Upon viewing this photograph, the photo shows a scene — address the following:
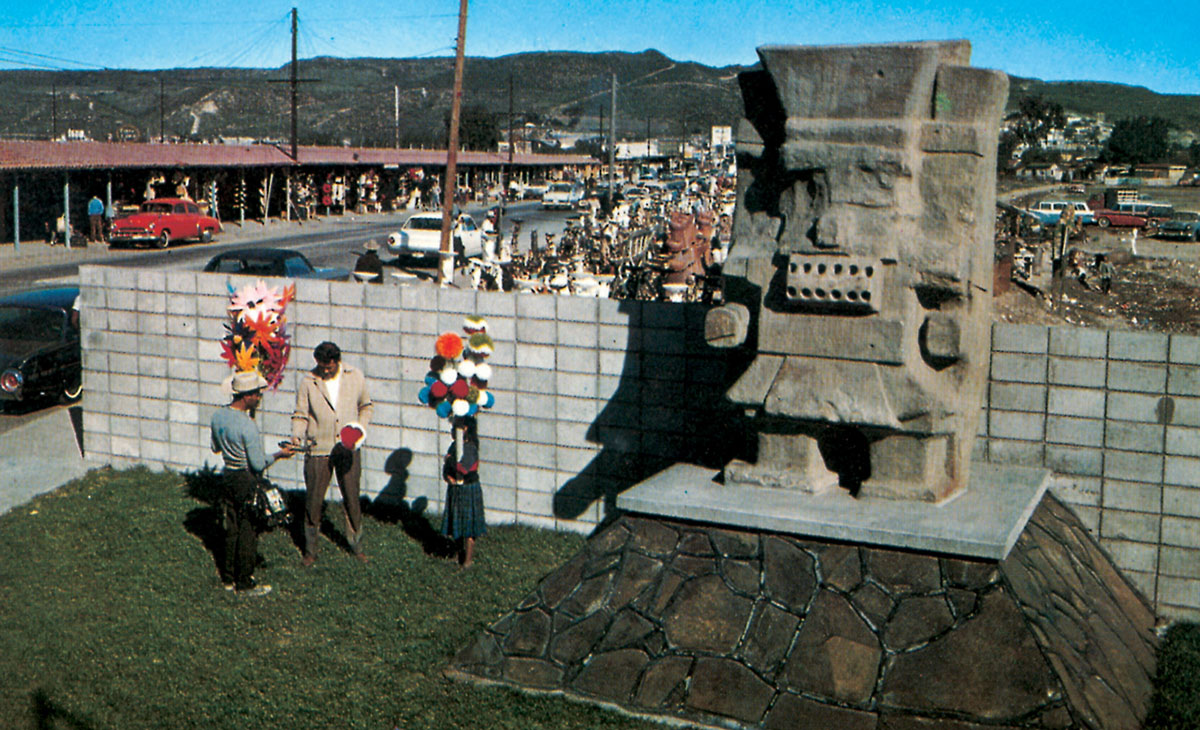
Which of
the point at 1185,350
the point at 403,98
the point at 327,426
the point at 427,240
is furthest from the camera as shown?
the point at 403,98

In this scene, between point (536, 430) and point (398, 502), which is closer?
point (536, 430)

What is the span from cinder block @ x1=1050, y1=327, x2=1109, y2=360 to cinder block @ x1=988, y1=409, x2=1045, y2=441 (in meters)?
0.42

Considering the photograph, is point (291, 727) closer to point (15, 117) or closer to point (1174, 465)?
point (1174, 465)

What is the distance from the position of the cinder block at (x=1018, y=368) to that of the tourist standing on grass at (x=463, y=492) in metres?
3.32

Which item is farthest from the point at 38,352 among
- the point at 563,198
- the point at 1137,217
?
the point at 1137,217

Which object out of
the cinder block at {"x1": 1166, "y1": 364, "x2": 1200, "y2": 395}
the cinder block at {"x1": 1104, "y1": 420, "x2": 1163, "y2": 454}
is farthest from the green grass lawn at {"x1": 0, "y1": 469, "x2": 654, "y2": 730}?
the cinder block at {"x1": 1166, "y1": 364, "x2": 1200, "y2": 395}

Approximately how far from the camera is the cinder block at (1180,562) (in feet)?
21.2

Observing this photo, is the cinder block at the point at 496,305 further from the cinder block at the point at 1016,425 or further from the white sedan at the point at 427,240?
the white sedan at the point at 427,240

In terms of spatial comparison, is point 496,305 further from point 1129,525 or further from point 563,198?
point 563,198

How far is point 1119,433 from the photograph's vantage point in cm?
654

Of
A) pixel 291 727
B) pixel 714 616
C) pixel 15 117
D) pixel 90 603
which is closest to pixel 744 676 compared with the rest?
pixel 714 616

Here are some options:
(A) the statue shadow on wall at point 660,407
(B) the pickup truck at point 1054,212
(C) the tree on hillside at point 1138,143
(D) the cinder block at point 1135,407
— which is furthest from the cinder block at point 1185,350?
(C) the tree on hillside at point 1138,143

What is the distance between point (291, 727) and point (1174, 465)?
5.09 metres

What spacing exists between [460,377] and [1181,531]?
4472 mm
